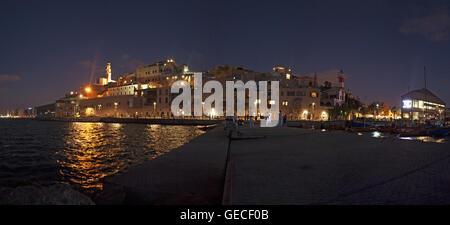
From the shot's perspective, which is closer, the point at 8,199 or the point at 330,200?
the point at 8,199

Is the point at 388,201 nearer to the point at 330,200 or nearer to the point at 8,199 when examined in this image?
the point at 330,200

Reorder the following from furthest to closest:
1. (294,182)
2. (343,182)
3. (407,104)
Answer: (407,104) → (294,182) → (343,182)

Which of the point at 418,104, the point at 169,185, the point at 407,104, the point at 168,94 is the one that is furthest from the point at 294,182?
the point at 168,94

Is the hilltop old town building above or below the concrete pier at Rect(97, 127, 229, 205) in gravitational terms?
above

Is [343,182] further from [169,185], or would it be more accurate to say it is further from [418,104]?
[418,104]

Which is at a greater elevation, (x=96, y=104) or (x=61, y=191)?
(x=96, y=104)

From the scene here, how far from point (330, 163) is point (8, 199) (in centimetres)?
782

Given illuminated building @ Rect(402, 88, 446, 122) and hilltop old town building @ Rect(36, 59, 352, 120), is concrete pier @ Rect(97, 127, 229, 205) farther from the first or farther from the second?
hilltop old town building @ Rect(36, 59, 352, 120)

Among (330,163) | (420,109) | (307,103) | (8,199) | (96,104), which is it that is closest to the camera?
(8,199)

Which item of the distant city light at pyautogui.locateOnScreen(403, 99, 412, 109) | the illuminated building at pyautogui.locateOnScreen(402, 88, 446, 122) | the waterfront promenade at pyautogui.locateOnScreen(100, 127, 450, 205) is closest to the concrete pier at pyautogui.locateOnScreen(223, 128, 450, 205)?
the waterfront promenade at pyautogui.locateOnScreen(100, 127, 450, 205)

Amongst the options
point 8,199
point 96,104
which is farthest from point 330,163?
point 96,104
